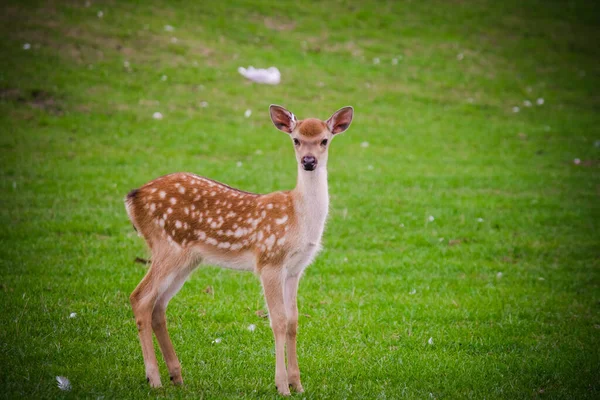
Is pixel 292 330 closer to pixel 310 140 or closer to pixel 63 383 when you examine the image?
pixel 310 140

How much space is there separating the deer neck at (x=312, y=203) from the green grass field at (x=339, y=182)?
4.58 feet

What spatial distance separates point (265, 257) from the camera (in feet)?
19.5

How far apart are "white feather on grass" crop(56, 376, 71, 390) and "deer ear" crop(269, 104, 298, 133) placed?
287cm

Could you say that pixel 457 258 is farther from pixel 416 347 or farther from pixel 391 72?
pixel 391 72

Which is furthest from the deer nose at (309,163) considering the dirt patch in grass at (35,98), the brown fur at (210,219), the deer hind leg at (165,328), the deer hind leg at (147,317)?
the dirt patch in grass at (35,98)

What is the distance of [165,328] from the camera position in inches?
238

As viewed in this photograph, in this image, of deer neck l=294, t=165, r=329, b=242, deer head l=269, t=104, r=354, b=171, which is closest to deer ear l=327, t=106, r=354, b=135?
deer head l=269, t=104, r=354, b=171

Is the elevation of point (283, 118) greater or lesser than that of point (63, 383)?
greater

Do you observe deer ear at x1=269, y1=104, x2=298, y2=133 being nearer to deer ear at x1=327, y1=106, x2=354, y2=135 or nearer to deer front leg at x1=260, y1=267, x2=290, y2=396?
deer ear at x1=327, y1=106, x2=354, y2=135

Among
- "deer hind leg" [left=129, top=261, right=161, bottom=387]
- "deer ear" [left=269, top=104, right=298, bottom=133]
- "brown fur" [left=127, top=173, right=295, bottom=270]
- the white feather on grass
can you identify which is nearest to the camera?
the white feather on grass

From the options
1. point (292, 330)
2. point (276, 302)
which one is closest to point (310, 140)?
point (276, 302)

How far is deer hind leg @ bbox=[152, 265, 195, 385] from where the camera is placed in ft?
19.3

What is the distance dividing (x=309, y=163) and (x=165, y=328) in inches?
75.7

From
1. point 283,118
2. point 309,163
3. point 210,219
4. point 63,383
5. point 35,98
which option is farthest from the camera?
point 35,98
